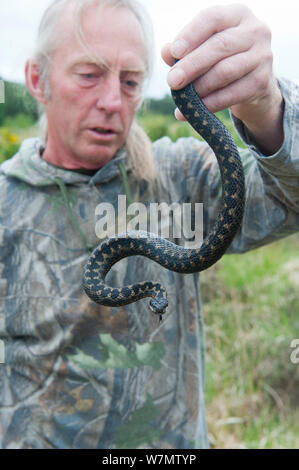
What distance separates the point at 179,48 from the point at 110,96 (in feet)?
4.39

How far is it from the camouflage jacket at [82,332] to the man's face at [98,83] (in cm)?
26

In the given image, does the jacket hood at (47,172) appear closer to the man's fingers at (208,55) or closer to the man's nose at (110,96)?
the man's nose at (110,96)

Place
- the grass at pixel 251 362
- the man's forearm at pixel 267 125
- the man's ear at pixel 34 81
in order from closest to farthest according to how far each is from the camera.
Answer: the man's forearm at pixel 267 125
the man's ear at pixel 34 81
the grass at pixel 251 362

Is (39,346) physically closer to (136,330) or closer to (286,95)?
(136,330)

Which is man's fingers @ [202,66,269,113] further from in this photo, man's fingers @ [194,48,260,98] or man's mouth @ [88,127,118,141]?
man's mouth @ [88,127,118,141]

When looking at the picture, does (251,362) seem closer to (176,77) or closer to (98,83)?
(98,83)

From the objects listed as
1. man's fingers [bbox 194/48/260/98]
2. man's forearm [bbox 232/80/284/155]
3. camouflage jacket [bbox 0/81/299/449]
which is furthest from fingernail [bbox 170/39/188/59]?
camouflage jacket [bbox 0/81/299/449]

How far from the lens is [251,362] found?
6.09 meters

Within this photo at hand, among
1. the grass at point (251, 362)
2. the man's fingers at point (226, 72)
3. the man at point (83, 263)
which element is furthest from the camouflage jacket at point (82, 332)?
the grass at point (251, 362)

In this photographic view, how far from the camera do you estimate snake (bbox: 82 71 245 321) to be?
65.3 inches

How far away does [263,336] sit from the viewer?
627cm

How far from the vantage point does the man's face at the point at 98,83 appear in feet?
9.74

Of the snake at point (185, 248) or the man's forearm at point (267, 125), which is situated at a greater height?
the man's forearm at point (267, 125)

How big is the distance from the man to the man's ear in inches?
0.5
